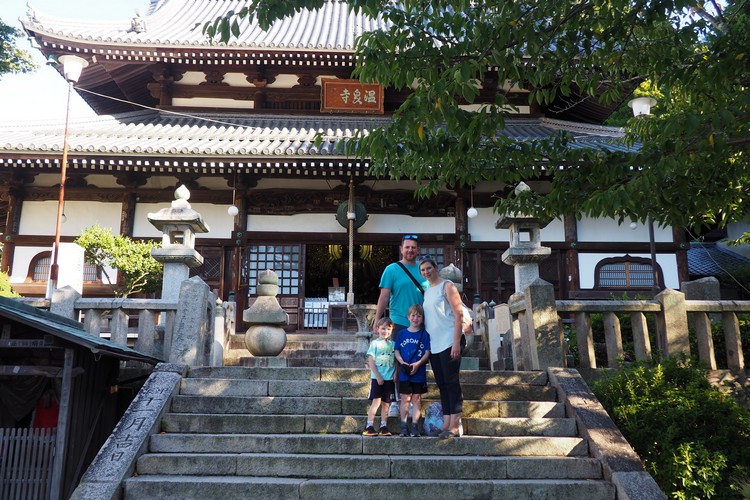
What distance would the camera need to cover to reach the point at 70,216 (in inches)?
565

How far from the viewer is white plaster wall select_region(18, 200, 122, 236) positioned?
46.4 ft

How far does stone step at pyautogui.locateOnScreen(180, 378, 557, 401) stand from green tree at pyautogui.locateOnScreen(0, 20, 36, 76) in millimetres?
17857

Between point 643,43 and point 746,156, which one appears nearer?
point 746,156

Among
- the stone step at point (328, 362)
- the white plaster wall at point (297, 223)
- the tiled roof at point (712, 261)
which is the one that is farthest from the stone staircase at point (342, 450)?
the tiled roof at point (712, 261)

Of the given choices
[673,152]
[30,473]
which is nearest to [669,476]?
[673,152]

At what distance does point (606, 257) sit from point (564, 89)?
28.7ft

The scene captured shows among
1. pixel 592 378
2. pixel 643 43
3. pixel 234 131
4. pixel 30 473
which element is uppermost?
pixel 234 131

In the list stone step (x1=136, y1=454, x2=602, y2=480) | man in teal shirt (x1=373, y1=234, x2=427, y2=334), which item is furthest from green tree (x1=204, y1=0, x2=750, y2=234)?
stone step (x1=136, y1=454, x2=602, y2=480)

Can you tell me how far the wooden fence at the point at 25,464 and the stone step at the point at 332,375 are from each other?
166 cm

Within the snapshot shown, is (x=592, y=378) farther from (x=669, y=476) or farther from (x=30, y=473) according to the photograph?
(x=30, y=473)

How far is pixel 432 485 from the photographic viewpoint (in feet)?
17.9

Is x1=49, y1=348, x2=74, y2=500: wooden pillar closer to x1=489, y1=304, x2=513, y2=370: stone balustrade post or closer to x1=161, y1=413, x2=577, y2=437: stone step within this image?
x1=161, y1=413, x2=577, y2=437: stone step

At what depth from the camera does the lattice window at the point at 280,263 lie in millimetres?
14367

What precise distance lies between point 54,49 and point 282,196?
651 centimetres
